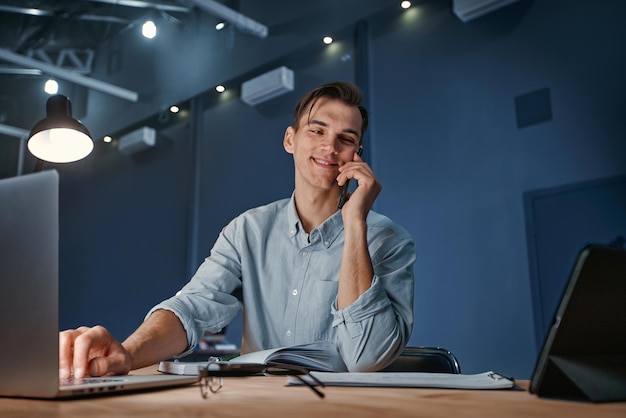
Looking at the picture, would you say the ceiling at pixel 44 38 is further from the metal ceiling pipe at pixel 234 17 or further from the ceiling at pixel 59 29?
the metal ceiling pipe at pixel 234 17

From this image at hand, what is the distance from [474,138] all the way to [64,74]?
419 cm

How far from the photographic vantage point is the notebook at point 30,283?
659mm

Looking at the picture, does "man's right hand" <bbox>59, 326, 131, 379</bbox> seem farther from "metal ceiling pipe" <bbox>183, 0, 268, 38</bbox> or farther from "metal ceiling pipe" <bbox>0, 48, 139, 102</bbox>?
"metal ceiling pipe" <bbox>0, 48, 139, 102</bbox>

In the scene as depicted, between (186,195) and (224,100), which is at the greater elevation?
(224,100)

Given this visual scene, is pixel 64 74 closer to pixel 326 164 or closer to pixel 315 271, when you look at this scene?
pixel 326 164

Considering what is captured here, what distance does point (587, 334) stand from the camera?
72cm

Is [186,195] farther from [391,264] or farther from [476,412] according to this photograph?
[476,412]

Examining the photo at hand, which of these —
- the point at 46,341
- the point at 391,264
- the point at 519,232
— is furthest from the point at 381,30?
the point at 46,341

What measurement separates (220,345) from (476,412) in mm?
4194

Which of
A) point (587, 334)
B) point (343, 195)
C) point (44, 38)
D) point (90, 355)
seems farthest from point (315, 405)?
point (44, 38)

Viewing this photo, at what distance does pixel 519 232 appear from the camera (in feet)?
10.9

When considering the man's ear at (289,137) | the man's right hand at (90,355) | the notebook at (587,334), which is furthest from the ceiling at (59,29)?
the notebook at (587,334)

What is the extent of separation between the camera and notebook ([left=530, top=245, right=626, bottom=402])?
2.19ft

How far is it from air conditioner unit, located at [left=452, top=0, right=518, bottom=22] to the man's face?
80.3 inches
